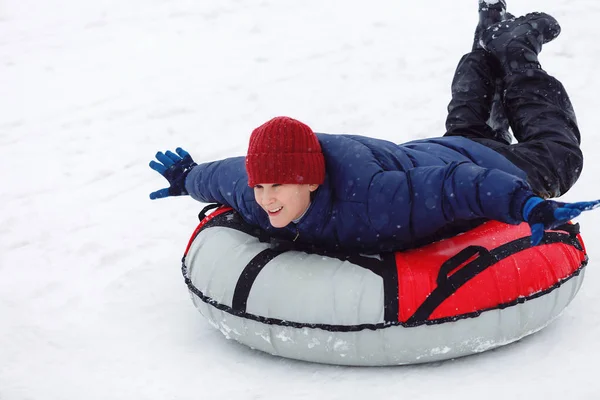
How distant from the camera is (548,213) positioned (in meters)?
2.65

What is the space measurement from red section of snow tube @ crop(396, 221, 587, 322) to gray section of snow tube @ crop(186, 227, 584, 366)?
4cm

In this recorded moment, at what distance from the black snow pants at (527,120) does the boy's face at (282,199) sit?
3.74ft

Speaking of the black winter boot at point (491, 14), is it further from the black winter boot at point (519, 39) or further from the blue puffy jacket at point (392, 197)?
the blue puffy jacket at point (392, 197)

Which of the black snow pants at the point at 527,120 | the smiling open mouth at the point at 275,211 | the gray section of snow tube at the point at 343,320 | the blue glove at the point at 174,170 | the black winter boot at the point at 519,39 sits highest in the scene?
the black winter boot at the point at 519,39

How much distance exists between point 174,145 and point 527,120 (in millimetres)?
3035

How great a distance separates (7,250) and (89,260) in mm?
557

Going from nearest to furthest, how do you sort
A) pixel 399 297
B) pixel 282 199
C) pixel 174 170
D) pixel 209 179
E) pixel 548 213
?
1. pixel 548 213
2. pixel 399 297
3. pixel 282 199
4. pixel 209 179
5. pixel 174 170

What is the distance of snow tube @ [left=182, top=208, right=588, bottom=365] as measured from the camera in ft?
10.1

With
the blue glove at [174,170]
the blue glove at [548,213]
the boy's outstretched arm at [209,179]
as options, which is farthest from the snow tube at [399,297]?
the blue glove at [174,170]

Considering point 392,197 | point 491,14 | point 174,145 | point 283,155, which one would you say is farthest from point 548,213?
point 174,145

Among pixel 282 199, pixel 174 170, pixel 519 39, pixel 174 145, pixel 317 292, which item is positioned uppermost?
pixel 519 39

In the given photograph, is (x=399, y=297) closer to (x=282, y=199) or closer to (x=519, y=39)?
(x=282, y=199)

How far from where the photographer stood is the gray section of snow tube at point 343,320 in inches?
122

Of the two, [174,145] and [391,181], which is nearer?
[391,181]
